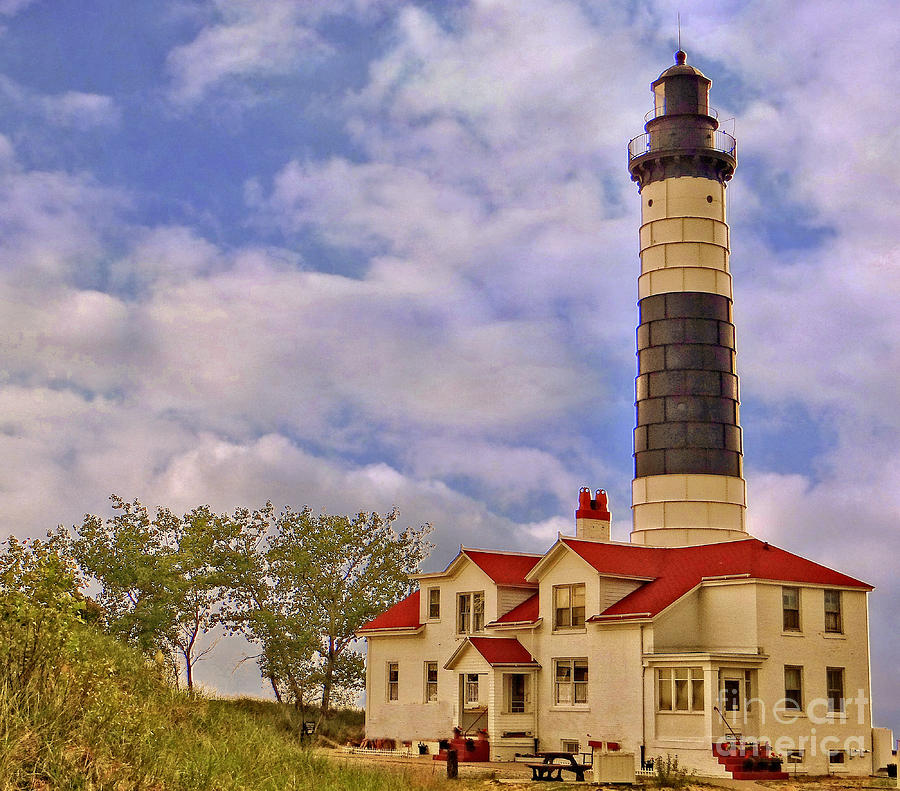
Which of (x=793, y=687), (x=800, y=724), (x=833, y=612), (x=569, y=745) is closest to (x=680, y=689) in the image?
(x=793, y=687)

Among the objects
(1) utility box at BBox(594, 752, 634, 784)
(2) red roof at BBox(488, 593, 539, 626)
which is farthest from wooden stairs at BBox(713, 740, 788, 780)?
(2) red roof at BBox(488, 593, 539, 626)

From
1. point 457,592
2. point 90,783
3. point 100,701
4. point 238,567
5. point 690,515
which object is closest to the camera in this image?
point 90,783

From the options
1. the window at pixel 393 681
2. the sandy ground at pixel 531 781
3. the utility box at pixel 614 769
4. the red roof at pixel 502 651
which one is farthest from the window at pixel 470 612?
the utility box at pixel 614 769

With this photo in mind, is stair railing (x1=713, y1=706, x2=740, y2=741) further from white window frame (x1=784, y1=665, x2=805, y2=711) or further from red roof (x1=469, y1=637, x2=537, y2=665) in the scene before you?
red roof (x1=469, y1=637, x2=537, y2=665)

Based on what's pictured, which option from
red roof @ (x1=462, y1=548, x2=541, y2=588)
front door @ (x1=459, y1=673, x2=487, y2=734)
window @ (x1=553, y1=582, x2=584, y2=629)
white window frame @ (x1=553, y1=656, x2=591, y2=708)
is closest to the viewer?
white window frame @ (x1=553, y1=656, x2=591, y2=708)

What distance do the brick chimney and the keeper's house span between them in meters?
0.06

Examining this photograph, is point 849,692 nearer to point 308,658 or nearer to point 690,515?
point 690,515

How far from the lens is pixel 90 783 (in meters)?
13.4

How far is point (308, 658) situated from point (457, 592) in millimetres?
12030

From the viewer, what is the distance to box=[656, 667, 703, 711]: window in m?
32.9

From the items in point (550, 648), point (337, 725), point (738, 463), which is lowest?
point (337, 725)

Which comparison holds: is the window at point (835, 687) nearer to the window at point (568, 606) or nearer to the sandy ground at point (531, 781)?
the sandy ground at point (531, 781)

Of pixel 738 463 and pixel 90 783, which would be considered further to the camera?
pixel 738 463

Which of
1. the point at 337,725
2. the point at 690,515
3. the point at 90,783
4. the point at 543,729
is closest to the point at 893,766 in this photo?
the point at 543,729
